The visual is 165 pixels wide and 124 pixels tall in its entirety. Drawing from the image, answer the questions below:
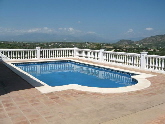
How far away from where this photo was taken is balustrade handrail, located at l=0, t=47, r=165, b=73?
1121 cm

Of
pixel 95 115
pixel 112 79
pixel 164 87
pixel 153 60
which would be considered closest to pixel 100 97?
pixel 95 115

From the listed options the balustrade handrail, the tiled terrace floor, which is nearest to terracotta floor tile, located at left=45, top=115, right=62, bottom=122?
the tiled terrace floor

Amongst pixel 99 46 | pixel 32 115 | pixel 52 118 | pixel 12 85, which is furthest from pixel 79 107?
pixel 99 46

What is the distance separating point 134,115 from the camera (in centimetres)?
458

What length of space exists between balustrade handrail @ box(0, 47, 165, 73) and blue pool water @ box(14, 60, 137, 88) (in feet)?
4.36

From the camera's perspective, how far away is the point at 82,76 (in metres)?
12.1

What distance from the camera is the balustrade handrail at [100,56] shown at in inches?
441

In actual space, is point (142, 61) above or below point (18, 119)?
above

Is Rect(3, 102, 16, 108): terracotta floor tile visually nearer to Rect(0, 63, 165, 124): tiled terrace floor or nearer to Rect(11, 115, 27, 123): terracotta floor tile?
Rect(0, 63, 165, 124): tiled terrace floor

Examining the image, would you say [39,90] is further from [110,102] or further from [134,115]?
[134,115]

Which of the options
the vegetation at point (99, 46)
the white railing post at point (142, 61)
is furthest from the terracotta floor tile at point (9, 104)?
the vegetation at point (99, 46)

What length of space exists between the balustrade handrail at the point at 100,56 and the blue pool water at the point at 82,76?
1328 millimetres

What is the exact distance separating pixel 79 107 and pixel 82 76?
701 cm

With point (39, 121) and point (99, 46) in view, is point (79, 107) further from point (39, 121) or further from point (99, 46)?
point (99, 46)
